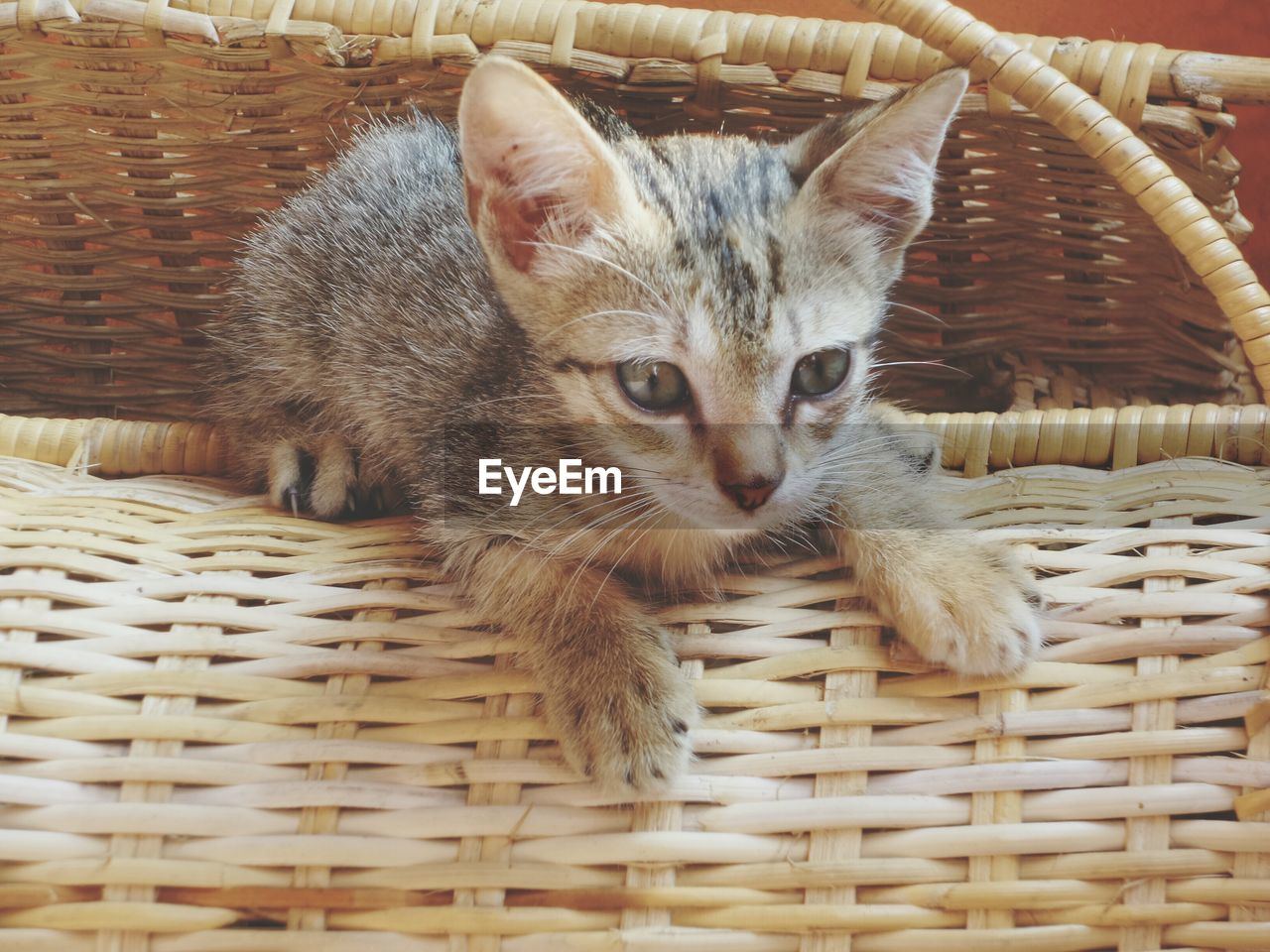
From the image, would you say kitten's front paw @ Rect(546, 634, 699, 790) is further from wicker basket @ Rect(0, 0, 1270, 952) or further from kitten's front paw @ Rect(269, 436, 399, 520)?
kitten's front paw @ Rect(269, 436, 399, 520)

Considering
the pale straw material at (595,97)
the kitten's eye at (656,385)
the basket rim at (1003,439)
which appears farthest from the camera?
the pale straw material at (595,97)

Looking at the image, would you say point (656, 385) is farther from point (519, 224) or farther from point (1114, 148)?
point (1114, 148)

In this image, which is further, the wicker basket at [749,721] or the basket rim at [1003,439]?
the basket rim at [1003,439]

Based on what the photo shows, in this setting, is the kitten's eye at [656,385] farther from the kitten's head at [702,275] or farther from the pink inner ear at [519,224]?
the pink inner ear at [519,224]

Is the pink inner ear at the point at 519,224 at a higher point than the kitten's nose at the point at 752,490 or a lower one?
higher

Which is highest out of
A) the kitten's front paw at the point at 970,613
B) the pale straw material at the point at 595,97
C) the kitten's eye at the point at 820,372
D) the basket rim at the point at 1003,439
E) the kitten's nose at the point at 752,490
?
the pale straw material at the point at 595,97

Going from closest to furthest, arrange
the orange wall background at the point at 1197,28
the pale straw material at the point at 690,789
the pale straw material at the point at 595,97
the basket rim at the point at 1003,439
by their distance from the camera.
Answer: the pale straw material at the point at 690,789 < the basket rim at the point at 1003,439 < the pale straw material at the point at 595,97 < the orange wall background at the point at 1197,28

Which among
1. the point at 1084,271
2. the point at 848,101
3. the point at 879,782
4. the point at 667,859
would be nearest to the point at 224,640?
the point at 667,859

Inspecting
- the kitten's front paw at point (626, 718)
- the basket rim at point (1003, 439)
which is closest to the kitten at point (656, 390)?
the kitten's front paw at point (626, 718)
